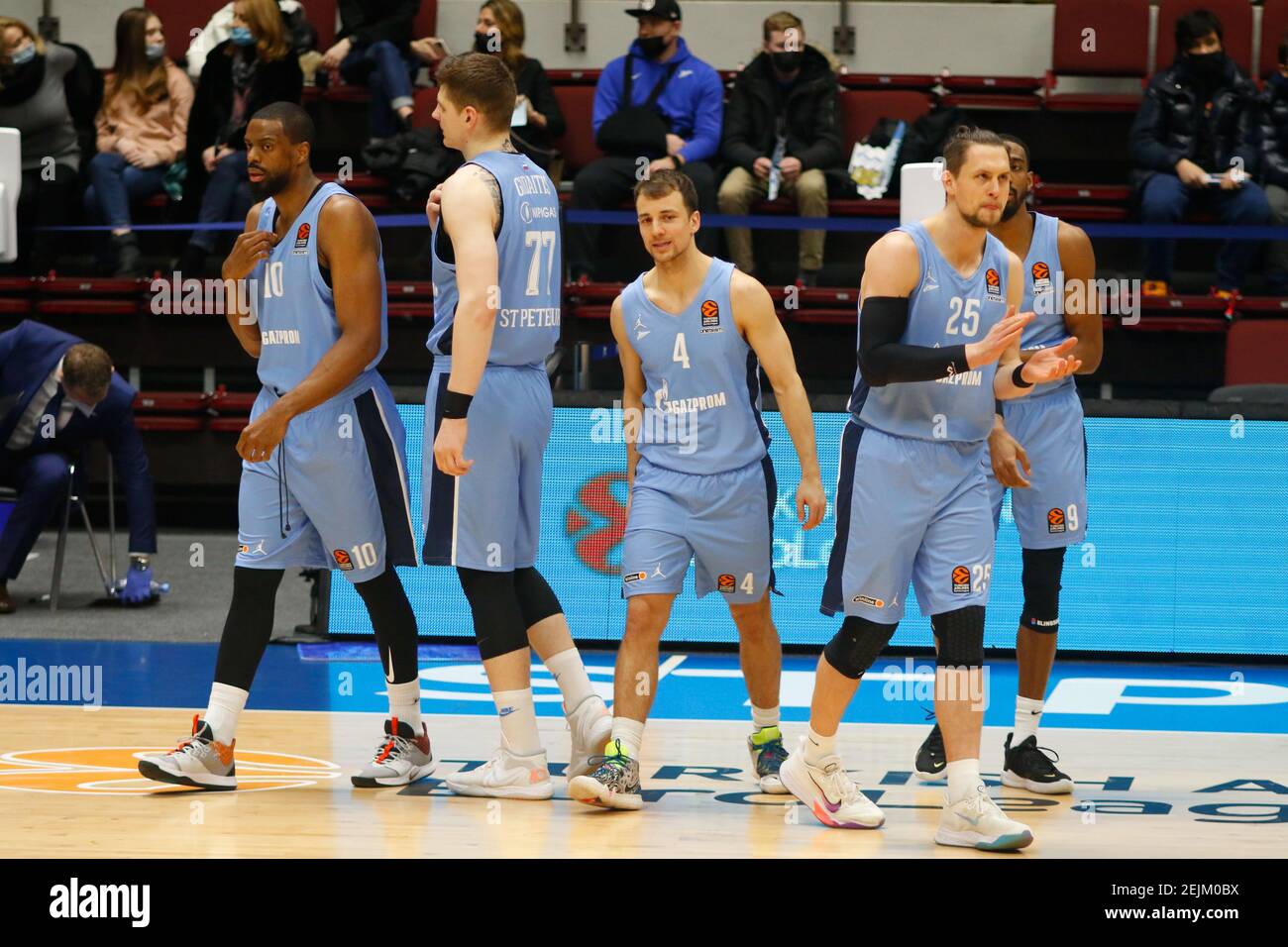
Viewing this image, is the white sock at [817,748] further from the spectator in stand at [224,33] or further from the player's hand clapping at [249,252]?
the spectator in stand at [224,33]

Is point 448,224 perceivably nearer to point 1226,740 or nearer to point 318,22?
point 1226,740

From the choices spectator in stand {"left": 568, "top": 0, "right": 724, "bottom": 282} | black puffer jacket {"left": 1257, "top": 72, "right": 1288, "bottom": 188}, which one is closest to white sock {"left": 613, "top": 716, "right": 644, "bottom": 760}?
spectator in stand {"left": 568, "top": 0, "right": 724, "bottom": 282}

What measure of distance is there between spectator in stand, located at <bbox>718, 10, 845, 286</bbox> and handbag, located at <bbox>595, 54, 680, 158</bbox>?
511 millimetres

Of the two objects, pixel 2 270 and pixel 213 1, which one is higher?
pixel 213 1

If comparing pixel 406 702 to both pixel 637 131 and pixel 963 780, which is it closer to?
pixel 963 780

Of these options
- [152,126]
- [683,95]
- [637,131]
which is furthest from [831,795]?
[152,126]

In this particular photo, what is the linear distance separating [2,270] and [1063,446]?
325 inches

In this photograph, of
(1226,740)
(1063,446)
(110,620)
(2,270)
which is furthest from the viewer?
(2,270)

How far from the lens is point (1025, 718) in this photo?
17.7 feet

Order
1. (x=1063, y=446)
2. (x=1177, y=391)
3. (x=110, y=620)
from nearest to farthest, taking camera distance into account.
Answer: (x=1063, y=446)
(x=110, y=620)
(x=1177, y=391)

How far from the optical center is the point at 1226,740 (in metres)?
6.16

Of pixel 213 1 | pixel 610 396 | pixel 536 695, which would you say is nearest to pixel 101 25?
pixel 213 1

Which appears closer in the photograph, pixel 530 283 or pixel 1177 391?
pixel 530 283

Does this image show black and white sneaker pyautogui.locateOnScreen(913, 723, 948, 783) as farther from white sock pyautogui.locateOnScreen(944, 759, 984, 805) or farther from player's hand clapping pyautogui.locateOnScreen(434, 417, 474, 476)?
→ player's hand clapping pyautogui.locateOnScreen(434, 417, 474, 476)
